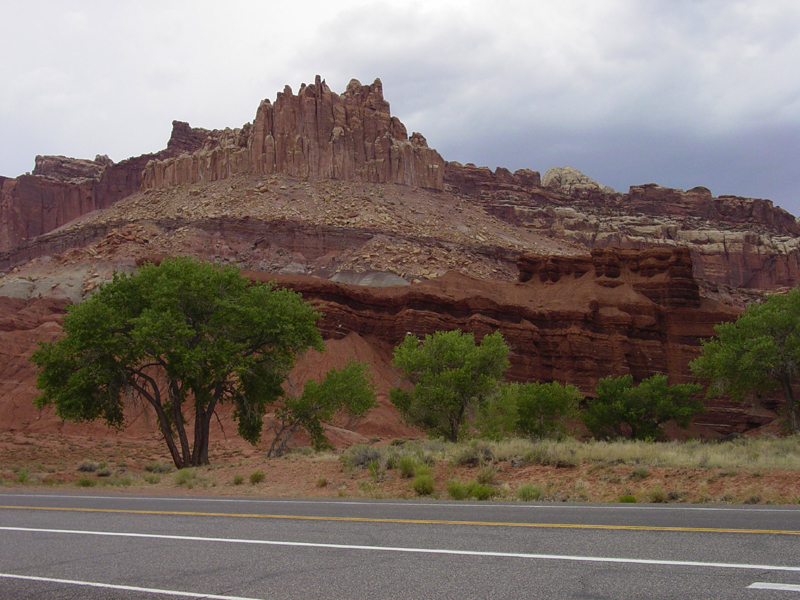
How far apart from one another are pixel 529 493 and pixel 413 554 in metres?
7.61

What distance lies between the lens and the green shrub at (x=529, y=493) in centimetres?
1379

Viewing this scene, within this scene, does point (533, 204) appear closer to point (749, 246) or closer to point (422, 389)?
point (749, 246)

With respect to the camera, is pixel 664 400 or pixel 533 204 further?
pixel 533 204

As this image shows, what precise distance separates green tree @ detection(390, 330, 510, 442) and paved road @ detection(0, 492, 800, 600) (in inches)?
803

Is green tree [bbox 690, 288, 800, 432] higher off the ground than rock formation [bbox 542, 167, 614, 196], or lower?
lower

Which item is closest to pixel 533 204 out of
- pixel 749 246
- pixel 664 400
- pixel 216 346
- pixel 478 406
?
pixel 749 246

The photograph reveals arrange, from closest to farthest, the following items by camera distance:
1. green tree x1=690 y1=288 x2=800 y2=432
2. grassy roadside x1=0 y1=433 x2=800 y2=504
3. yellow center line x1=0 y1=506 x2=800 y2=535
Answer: yellow center line x1=0 y1=506 x2=800 y2=535
grassy roadside x1=0 y1=433 x2=800 y2=504
green tree x1=690 y1=288 x2=800 y2=432

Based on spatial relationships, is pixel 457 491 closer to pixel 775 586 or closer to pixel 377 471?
pixel 377 471

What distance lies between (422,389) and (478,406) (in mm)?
3061

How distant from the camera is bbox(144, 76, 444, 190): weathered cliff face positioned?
347 ft

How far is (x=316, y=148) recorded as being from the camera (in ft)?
353

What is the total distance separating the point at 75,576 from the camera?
21.2 feet

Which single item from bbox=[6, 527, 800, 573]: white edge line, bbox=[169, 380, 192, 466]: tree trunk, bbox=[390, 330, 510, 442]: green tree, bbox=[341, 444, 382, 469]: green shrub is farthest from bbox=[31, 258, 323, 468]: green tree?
bbox=[6, 527, 800, 573]: white edge line

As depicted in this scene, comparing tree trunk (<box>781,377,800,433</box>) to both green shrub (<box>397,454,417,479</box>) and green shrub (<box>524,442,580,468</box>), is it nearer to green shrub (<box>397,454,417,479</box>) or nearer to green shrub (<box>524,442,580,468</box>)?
green shrub (<box>524,442,580,468</box>)
